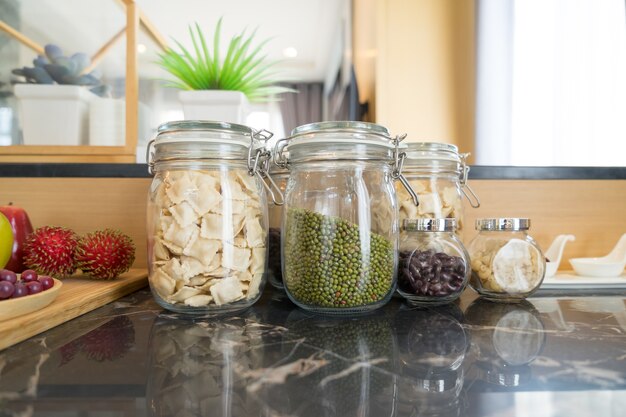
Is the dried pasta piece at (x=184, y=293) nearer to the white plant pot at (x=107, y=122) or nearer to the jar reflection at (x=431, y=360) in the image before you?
the jar reflection at (x=431, y=360)

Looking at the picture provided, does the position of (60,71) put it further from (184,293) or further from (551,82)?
(551,82)

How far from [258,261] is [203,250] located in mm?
76

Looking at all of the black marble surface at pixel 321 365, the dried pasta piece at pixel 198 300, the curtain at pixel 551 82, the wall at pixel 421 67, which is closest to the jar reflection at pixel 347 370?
the black marble surface at pixel 321 365

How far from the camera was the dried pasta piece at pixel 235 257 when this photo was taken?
19.7 inches

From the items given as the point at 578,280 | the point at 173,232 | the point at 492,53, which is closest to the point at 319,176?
the point at 173,232

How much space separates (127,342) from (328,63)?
529 centimetres

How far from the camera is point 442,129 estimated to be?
218 centimetres

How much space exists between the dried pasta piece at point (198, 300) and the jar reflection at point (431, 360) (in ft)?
0.74

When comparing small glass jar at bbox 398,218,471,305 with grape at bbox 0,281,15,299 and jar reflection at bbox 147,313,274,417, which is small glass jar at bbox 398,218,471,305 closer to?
jar reflection at bbox 147,313,274,417

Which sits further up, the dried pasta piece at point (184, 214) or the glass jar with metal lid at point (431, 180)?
the glass jar with metal lid at point (431, 180)

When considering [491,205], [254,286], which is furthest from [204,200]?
[491,205]

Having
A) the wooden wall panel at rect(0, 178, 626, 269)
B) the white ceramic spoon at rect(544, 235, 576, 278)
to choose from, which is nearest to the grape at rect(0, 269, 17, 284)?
the wooden wall panel at rect(0, 178, 626, 269)

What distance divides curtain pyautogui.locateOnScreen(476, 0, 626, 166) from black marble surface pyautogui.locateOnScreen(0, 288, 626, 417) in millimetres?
885

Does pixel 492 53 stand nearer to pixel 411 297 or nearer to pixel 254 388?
pixel 411 297
